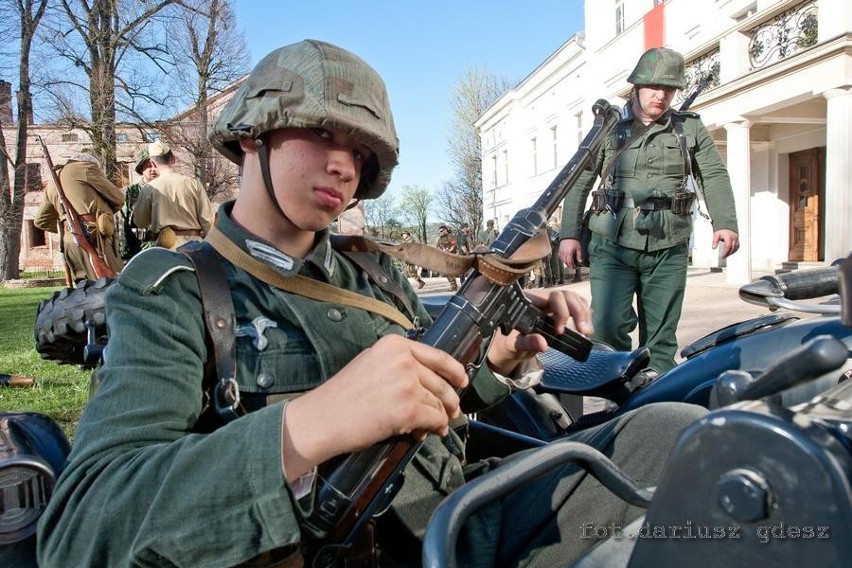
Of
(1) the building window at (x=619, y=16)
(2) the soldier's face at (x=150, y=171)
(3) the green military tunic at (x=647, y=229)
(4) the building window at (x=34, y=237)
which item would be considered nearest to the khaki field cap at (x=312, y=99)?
(3) the green military tunic at (x=647, y=229)

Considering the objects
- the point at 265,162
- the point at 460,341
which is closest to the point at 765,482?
the point at 460,341

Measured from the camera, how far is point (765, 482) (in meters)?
0.64

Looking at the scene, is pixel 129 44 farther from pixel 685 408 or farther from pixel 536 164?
pixel 685 408

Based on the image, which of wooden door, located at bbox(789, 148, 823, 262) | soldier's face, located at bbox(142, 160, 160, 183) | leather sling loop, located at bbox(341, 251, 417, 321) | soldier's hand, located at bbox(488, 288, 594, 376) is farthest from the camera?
wooden door, located at bbox(789, 148, 823, 262)

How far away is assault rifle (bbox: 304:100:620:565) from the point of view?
105 cm

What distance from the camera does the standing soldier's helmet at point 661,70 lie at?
12.1ft

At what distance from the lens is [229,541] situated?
95cm

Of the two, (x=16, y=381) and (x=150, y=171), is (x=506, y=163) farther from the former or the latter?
(x=16, y=381)

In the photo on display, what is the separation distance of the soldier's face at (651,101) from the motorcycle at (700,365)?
77.0 inches

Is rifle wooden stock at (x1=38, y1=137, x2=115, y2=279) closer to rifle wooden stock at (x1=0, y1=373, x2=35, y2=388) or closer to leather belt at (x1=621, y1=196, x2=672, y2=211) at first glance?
rifle wooden stock at (x1=0, y1=373, x2=35, y2=388)

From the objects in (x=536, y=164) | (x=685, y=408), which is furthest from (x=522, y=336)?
(x=536, y=164)

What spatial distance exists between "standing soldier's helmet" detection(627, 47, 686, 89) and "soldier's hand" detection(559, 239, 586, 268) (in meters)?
1.00

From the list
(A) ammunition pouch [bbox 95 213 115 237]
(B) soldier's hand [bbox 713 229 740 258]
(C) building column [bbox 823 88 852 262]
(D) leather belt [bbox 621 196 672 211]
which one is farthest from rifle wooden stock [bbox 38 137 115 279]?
(C) building column [bbox 823 88 852 262]

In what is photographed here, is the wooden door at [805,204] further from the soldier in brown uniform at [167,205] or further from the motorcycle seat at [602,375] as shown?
the motorcycle seat at [602,375]
